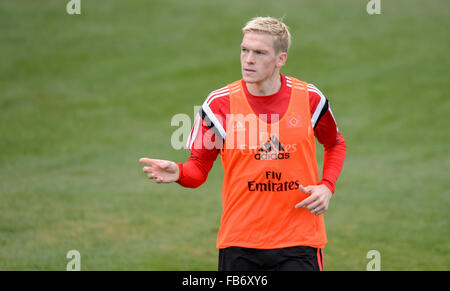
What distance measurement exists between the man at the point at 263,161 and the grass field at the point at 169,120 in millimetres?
4149

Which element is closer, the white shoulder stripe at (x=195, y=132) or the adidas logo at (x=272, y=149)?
the adidas logo at (x=272, y=149)

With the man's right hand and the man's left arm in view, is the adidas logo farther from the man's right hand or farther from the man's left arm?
the man's right hand

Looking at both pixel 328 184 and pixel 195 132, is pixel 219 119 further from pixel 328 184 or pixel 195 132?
pixel 328 184

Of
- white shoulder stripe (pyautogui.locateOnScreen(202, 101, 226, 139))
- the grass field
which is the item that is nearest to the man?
white shoulder stripe (pyautogui.locateOnScreen(202, 101, 226, 139))

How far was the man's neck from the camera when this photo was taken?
5.30 meters

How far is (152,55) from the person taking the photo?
25.1 meters

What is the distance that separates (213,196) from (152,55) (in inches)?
527

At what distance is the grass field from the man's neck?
4547 millimetres

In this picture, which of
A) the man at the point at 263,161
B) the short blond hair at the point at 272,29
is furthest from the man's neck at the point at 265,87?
the short blond hair at the point at 272,29

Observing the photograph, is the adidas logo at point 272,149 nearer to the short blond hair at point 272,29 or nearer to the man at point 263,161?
the man at point 263,161

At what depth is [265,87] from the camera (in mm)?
5305

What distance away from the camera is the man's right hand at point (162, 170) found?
4938 millimetres

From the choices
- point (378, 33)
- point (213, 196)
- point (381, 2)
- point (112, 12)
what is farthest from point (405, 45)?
point (213, 196)
